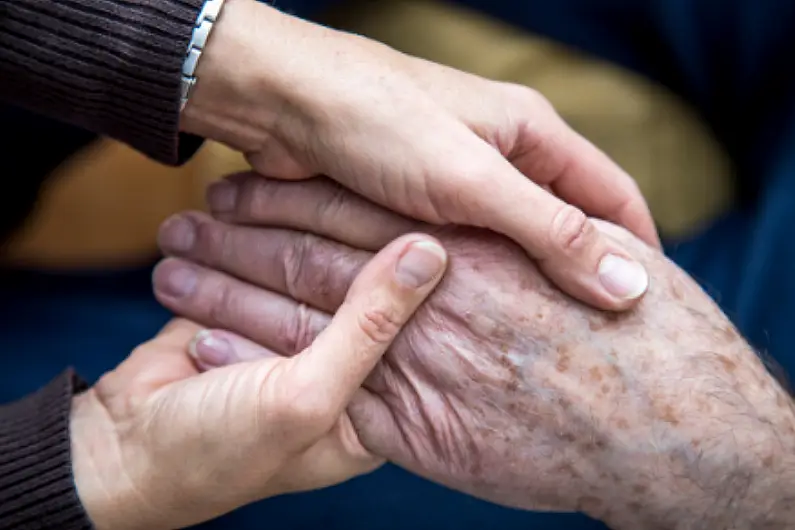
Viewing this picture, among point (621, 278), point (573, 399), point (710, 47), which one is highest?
point (710, 47)

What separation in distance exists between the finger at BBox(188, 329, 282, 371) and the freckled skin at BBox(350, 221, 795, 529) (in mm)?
168

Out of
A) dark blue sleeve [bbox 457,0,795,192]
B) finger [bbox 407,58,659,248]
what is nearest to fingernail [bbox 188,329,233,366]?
finger [bbox 407,58,659,248]

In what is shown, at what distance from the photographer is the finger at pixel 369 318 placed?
88 centimetres

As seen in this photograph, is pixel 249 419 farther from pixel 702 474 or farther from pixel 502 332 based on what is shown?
pixel 702 474

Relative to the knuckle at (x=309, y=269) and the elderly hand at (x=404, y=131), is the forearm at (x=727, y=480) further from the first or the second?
the knuckle at (x=309, y=269)

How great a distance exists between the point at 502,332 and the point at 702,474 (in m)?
0.24

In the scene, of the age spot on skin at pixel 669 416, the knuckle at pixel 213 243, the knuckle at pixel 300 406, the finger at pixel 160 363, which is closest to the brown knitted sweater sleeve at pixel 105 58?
the knuckle at pixel 213 243

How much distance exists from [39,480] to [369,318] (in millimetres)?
385

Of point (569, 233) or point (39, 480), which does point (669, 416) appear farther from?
point (39, 480)

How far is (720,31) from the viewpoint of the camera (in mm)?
1394

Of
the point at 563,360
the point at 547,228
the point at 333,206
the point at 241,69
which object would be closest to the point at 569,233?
the point at 547,228

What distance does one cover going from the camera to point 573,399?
0.94 m

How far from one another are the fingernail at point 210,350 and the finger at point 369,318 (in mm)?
189

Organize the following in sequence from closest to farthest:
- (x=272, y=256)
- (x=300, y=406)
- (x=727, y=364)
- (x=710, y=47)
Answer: (x=300, y=406) < (x=727, y=364) < (x=272, y=256) < (x=710, y=47)
